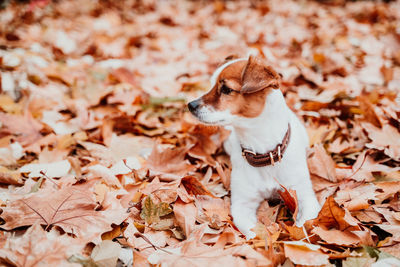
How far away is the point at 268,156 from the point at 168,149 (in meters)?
0.73

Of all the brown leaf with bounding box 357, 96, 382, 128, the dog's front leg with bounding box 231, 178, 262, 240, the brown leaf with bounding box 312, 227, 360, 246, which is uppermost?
the brown leaf with bounding box 357, 96, 382, 128

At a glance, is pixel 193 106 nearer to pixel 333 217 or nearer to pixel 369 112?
pixel 333 217

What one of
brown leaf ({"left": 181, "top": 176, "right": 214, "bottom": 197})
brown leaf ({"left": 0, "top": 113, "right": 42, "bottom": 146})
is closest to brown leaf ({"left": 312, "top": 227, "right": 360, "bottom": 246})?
brown leaf ({"left": 181, "top": 176, "right": 214, "bottom": 197})

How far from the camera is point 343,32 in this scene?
503 centimetres

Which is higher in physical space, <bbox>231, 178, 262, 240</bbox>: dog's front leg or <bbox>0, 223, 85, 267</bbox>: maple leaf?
<bbox>0, 223, 85, 267</bbox>: maple leaf

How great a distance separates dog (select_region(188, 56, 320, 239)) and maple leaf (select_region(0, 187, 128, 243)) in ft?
2.43

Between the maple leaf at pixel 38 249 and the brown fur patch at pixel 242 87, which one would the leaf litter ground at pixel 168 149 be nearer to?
the maple leaf at pixel 38 249

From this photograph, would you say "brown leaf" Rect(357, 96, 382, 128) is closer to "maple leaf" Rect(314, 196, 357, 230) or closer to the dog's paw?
the dog's paw

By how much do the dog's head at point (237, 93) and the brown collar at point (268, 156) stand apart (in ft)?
0.76

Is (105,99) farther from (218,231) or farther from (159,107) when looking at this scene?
(218,231)

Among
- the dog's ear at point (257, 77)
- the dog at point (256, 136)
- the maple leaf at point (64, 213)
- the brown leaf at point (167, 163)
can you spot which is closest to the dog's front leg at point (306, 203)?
the dog at point (256, 136)

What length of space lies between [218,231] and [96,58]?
3.40 meters

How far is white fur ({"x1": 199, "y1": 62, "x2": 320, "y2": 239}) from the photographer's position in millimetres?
1968

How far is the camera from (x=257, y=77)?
185cm
